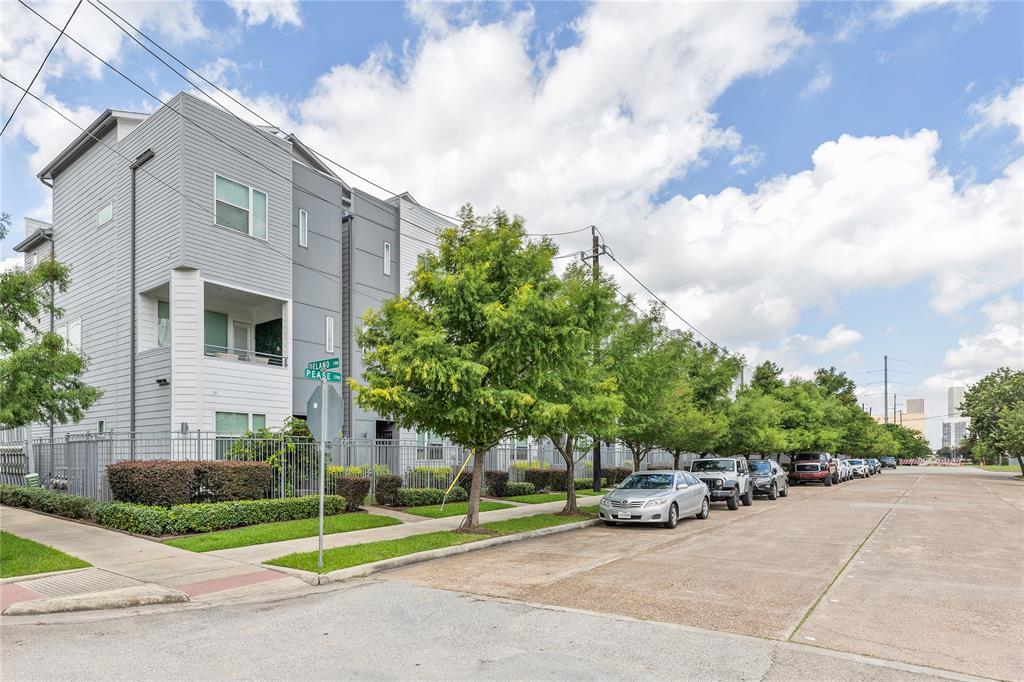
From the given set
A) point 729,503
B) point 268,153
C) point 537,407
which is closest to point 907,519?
point 729,503

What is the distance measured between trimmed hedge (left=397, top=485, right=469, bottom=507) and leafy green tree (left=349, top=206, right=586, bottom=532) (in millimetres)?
4884

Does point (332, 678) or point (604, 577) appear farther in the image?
point (604, 577)

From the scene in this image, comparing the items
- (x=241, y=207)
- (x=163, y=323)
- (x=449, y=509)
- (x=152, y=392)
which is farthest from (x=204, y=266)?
(x=449, y=509)

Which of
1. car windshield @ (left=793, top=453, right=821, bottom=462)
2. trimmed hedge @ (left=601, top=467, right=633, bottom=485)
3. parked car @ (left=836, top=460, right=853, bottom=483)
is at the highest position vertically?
trimmed hedge @ (left=601, top=467, right=633, bottom=485)

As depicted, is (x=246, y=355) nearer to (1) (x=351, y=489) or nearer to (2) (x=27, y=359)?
(1) (x=351, y=489)

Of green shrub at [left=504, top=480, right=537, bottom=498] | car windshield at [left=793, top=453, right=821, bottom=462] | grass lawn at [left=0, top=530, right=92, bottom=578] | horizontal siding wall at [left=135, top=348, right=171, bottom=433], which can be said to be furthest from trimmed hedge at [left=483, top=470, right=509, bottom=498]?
car windshield at [left=793, top=453, right=821, bottom=462]

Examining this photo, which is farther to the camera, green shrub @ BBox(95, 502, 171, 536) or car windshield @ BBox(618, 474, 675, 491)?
car windshield @ BBox(618, 474, 675, 491)

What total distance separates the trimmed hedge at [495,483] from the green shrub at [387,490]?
499 cm

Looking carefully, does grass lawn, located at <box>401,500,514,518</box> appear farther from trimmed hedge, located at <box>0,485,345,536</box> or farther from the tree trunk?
the tree trunk

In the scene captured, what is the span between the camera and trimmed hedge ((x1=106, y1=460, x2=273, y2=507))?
45.4ft

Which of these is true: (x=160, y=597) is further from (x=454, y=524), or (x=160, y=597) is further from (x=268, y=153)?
(x=268, y=153)

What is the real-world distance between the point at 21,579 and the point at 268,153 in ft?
48.9

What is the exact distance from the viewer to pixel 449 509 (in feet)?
61.2

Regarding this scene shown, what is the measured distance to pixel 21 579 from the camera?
920cm
